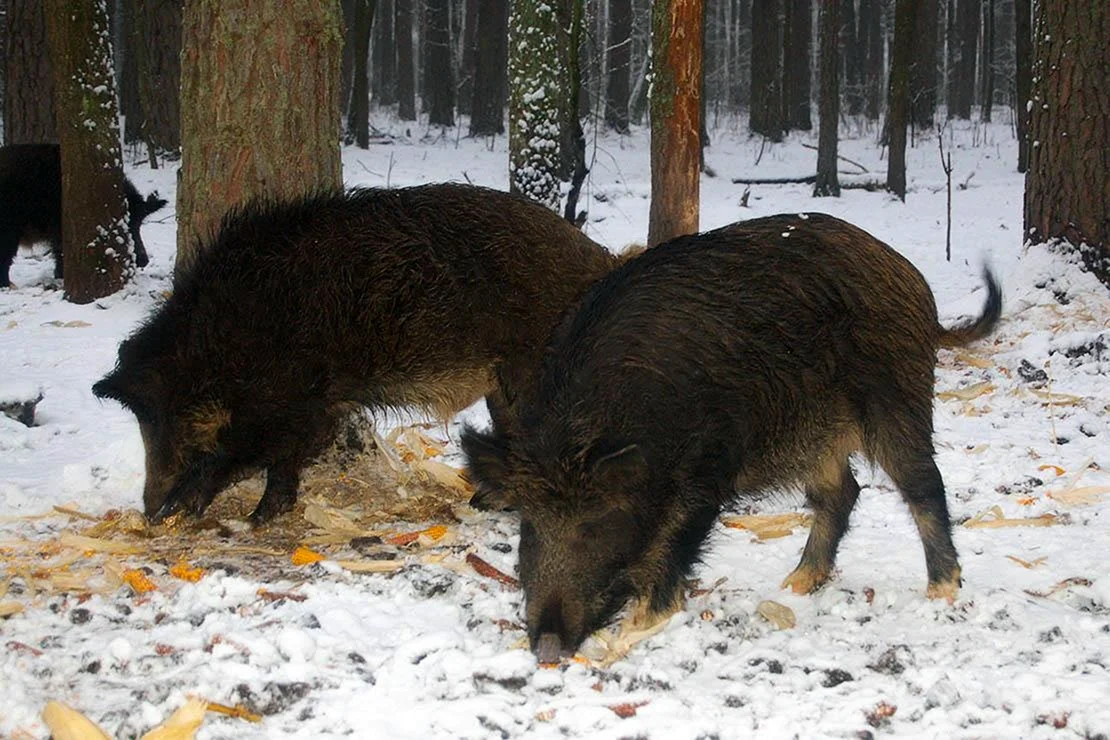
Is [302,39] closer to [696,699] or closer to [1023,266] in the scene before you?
[696,699]

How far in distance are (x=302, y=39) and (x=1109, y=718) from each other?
4704mm

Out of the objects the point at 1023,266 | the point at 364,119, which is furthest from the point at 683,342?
the point at 364,119

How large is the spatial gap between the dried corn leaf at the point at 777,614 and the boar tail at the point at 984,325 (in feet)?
4.45

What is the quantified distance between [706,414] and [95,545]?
2.67 metres

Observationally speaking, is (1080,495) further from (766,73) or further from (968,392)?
(766,73)

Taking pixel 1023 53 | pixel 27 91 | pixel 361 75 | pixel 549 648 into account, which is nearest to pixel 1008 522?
pixel 549 648

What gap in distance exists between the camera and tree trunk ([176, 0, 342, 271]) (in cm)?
566

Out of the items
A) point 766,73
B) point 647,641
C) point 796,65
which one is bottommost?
point 647,641

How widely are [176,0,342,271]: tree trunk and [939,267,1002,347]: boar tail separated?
3.26 m

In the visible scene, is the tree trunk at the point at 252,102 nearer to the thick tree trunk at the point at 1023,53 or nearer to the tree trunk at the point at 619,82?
the thick tree trunk at the point at 1023,53

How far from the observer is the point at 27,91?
49.1ft

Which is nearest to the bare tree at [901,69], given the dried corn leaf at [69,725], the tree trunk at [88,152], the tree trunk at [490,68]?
the tree trunk at [490,68]

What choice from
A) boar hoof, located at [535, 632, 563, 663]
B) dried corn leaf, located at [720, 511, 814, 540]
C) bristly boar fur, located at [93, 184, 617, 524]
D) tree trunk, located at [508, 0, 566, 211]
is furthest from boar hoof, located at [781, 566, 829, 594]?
tree trunk, located at [508, 0, 566, 211]

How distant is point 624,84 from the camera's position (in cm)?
3005
